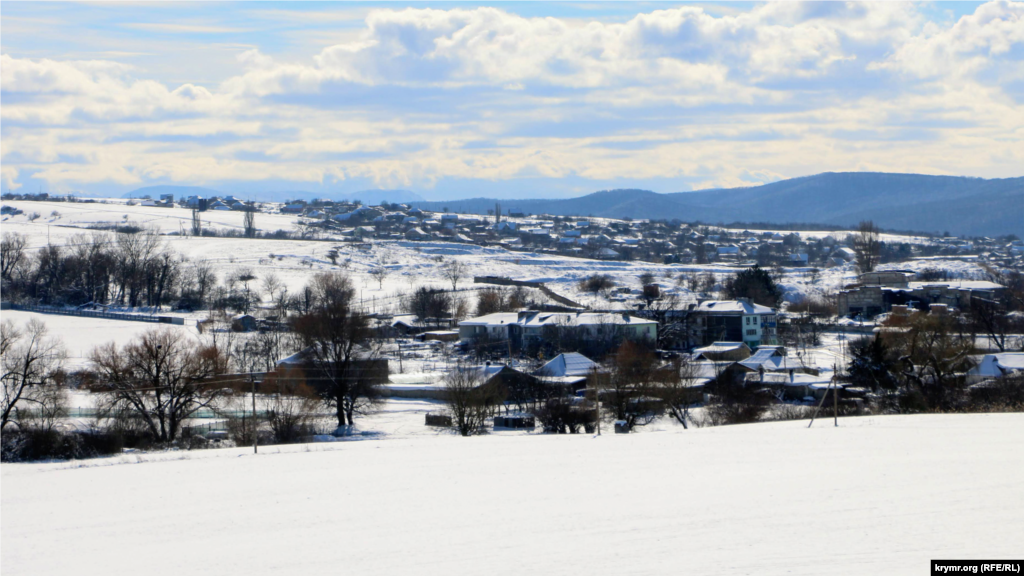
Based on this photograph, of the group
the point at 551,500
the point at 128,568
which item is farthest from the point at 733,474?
the point at 128,568

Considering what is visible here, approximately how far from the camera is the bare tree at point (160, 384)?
27297 millimetres

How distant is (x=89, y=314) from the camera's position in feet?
191

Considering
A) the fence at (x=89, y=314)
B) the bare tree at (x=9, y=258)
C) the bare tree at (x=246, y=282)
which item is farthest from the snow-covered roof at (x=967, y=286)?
the bare tree at (x=9, y=258)

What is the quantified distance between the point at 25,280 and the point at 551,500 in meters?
68.3

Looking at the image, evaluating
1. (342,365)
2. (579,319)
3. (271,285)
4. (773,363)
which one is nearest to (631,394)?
(342,365)

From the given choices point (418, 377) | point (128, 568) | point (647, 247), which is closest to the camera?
point (128, 568)

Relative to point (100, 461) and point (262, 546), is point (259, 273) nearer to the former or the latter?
point (100, 461)

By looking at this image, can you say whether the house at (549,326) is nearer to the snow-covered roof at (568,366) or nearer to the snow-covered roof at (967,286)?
the snow-covered roof at (568,366)

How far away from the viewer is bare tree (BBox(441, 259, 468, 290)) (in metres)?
80.7

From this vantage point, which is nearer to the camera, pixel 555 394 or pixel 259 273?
A: pixel 555 394

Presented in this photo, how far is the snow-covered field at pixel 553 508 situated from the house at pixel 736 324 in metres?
31.1

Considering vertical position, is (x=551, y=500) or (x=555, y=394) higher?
(x=551, y=500)

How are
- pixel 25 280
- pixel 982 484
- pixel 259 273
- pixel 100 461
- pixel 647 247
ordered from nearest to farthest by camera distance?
pixel 982 484, pixel 100 461, pixel 25 280, pixel 259 273, pixel 647 247

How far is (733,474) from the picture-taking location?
1529 cm
